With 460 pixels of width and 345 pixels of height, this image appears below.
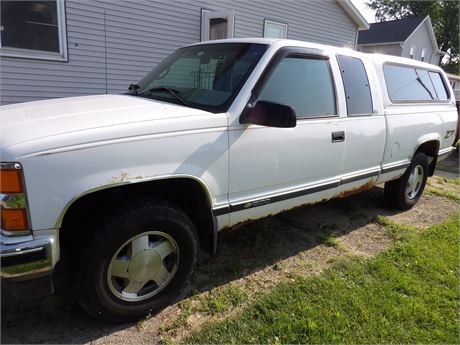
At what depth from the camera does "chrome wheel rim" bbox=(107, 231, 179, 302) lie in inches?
98.3

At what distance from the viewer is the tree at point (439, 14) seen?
45656mm

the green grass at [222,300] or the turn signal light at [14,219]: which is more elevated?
the turn signal light at [14,219]

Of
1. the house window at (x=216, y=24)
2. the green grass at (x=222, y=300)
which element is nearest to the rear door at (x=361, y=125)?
the green grass at (x=222, y=300)

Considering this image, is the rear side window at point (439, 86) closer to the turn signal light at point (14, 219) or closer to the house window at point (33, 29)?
the turn signal light at point (14, 219)

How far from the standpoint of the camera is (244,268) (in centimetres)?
338

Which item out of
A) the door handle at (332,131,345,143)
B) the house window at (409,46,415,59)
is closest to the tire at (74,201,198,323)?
the door handle at (332,131,345,143)

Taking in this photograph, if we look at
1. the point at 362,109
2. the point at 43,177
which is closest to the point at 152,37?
the point at 362,109

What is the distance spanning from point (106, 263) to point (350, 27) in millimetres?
14646

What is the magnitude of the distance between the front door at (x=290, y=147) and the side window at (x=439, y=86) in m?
2.58

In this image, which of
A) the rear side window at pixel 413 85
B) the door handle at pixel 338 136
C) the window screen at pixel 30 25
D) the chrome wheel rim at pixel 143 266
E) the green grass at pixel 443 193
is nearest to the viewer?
the chrome wheel rim at pixel 143 266

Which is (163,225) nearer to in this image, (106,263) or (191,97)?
(106,263)

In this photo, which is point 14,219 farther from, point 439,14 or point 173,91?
point 439,14

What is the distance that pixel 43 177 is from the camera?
2.04 m

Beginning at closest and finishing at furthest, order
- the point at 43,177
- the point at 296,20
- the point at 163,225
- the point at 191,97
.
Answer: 1. the point at 43,177
2. the point at 163,225
3. the point at 191,97
4. the point at 296,20
